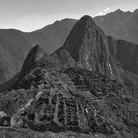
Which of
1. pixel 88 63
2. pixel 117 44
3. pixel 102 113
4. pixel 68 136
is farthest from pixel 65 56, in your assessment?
pixel 117 44

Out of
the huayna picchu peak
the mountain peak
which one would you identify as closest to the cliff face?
the mountain peak

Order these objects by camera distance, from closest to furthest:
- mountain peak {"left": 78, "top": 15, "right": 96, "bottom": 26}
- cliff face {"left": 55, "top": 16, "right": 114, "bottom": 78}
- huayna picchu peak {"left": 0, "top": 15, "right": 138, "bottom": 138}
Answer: huayna picchu peak {"left": 0, "top": 15, "right": 138, "bottom": 138} < cliff face {"left": 55, "top": 16, "right": 114, "bottom": 78} < mountain peak {"left": 78, "top": 15, "right": 96, "bottom": 26}

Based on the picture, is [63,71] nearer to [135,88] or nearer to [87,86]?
[87,86]

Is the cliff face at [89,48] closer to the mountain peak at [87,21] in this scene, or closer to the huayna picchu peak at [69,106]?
the mountain peak at [87,21]

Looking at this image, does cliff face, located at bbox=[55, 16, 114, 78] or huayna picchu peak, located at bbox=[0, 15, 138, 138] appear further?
cliff face, located at bbox=[55, 16, 114, 78]

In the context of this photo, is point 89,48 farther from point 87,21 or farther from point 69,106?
point 69,106

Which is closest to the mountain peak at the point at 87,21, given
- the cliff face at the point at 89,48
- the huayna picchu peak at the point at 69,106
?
the cliff face at the point at 89,48

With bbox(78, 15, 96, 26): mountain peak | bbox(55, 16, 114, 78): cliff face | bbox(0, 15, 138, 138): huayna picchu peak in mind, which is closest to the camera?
bbox(0, 15, 138, 138): huayna picchu peak

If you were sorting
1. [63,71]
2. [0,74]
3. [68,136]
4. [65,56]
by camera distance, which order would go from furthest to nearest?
[0,74] < [65,56] < [63,71] < [68,136]

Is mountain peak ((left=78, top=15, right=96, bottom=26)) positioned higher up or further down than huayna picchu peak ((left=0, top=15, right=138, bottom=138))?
higher up

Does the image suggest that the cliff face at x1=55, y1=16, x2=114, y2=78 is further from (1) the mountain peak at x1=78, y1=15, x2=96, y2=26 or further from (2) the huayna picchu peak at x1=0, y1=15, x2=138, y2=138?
(2) the huayna picchu peak at x1=0, y1=15, x2=138, y2=138

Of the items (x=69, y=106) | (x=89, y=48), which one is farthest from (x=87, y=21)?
(x=69, y=106)
